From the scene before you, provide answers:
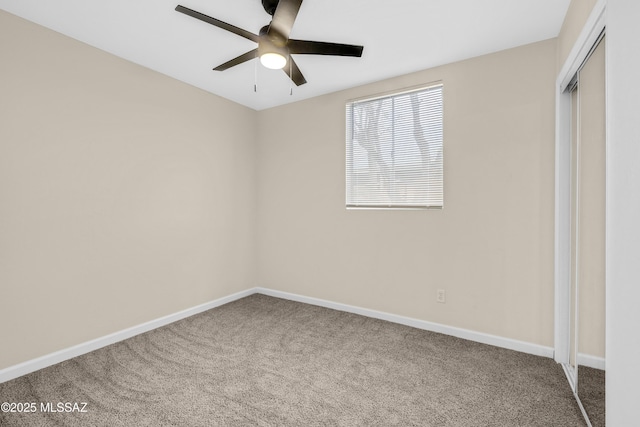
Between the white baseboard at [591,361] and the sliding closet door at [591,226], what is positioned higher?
the sliding closet door at [591,226]

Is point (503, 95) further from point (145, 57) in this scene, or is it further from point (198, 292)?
point (198, 292)

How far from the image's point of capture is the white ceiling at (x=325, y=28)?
2.09m

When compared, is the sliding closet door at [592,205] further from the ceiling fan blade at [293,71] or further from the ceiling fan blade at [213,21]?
the ceiling fan blade at [213,21]

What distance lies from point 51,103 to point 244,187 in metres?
2.14

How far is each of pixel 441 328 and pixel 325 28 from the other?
9.44ft

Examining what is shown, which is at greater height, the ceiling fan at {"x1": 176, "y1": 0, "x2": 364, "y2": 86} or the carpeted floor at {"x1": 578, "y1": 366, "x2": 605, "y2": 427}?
the ceiling fan at {"x1": 176, "y1": 0, "x2": 364, "y2": 86}

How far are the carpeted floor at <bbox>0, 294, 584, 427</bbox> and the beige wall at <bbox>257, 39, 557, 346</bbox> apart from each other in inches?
15.5

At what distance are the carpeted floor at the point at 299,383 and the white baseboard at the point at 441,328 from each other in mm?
69

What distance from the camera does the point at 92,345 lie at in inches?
102

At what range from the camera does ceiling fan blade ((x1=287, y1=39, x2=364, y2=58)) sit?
190 cm

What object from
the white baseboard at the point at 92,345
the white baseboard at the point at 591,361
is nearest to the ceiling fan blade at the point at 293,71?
the white baseboard at the point at 591,361

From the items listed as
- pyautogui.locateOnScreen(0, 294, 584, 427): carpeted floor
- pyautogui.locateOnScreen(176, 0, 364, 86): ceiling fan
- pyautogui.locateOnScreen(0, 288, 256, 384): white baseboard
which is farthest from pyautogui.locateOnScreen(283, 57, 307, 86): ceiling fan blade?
pyautogui.locateOnScreen(0, 288, 256, 384): white baseboard

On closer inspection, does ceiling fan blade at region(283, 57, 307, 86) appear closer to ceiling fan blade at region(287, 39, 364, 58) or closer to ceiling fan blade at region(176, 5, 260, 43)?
ceiling fan blade at region(287, 39, 364, 58)

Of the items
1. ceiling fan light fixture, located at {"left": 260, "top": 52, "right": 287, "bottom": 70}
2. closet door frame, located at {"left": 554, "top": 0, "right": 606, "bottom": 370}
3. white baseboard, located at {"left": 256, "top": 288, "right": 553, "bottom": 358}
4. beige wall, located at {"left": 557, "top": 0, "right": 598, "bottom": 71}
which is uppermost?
beige wall, located at {"left": 557, "top": 0, "right": 598, "bottom": 71}
